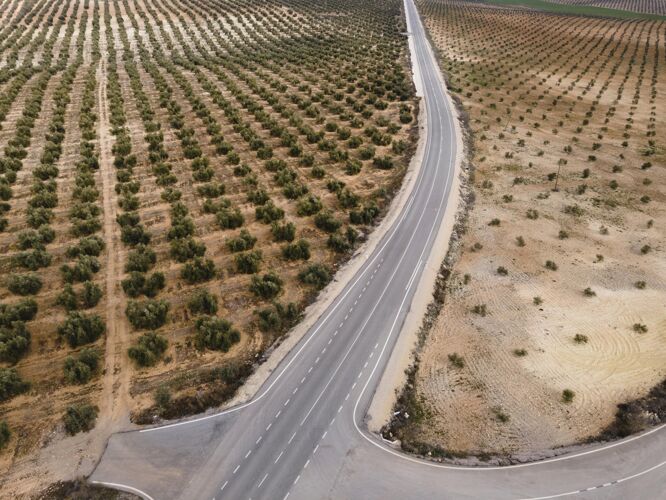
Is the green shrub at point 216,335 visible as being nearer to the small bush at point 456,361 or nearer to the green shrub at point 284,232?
the green shrub at point 284,232

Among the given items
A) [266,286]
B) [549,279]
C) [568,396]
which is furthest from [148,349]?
[549,279]

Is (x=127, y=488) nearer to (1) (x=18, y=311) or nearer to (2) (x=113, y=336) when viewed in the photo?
(2) (x=113, y=336)

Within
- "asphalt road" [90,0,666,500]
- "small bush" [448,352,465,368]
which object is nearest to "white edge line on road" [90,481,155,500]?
"asphalt road" [90,0,666,500]

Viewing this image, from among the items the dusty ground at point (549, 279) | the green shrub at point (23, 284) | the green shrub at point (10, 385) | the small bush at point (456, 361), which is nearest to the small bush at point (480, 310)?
the dusty ground at point (549, 279)

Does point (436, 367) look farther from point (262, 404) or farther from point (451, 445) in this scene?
point (262, 404)

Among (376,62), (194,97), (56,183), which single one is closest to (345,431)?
(56,183)

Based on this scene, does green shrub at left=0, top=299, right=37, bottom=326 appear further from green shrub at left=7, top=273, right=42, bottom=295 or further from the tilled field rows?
green shrub at left=7, top=273, right=42, bottom=295

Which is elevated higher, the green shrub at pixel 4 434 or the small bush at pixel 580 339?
the small bush at pixel 580 339
